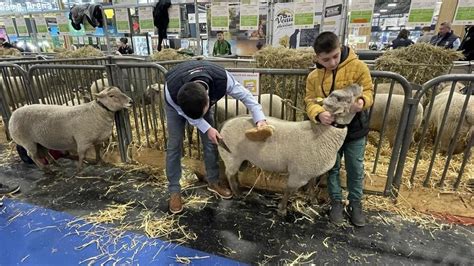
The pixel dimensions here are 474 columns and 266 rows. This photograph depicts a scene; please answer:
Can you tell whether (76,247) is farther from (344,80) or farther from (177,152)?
(344,80)

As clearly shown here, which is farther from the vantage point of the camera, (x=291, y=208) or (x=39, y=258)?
(x=291, y=208)

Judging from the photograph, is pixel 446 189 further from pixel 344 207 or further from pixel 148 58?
pixel 148 58

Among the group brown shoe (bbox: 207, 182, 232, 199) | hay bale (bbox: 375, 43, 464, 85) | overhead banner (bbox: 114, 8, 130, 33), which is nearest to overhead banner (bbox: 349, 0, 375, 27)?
hay bale (bbox: 375, 43, 464, 85)

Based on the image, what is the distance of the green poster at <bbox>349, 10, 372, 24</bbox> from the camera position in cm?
426

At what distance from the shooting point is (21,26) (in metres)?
8.67

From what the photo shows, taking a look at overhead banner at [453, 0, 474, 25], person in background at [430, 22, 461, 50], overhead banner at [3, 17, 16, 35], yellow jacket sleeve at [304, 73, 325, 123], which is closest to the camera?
yellow jacket sleeve at [304, 73, 325, 123]

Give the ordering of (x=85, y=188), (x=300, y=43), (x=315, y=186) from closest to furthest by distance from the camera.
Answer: (x=315, y=186) < (x=85, y=188) < (x=300, y=43)

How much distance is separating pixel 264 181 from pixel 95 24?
22.2 feet

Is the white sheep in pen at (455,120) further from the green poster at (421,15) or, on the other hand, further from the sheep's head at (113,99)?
the sheep's head at (113,99)

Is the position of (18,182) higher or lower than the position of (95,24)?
lower

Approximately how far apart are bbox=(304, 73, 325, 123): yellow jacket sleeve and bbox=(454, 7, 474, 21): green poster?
3156 millimetres

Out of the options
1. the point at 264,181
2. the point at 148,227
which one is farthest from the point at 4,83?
the point at 264,181

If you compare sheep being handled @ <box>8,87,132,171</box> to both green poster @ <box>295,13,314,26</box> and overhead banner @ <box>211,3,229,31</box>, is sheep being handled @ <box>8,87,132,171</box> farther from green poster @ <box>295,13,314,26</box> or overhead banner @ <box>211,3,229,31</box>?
green poster @ <box>295,13,314,26</box>

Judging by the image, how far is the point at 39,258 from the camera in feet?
7.62
